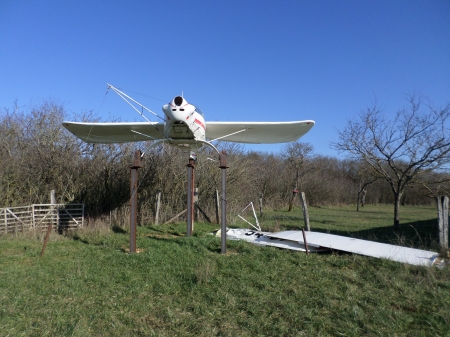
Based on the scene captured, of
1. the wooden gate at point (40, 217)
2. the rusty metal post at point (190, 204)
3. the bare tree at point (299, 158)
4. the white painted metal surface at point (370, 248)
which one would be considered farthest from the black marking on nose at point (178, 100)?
the bare tree at point (299, 158)

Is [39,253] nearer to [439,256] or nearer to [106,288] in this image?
[106,288]

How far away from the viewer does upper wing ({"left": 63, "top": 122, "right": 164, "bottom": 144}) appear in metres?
10.9

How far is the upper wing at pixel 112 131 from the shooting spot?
10.9 metres

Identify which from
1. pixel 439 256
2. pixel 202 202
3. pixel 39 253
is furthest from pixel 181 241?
pixel 202 202

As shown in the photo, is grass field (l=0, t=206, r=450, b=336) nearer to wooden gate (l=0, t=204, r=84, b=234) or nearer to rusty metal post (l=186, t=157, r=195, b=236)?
rusty metal post (l=186, t=157, r=195, b=236)

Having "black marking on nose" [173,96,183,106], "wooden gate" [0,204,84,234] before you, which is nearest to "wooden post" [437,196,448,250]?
"black marking on nose" [173,96,183,106]

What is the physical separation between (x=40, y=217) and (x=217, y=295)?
9.89 m

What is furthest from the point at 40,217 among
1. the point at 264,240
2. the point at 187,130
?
the point at 264,240

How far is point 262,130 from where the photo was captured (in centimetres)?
1102

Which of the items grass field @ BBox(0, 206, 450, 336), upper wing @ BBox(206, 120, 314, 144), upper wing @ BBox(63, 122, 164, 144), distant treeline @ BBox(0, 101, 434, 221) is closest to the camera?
grass field @ BBox(0, 206, 450, 336)

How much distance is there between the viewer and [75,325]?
13.4 ft

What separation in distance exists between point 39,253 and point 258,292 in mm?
5885

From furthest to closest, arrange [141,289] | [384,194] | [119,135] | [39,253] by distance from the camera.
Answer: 1. [384,194]
2. [119,135]
3. [39,253]
4. [141,289]

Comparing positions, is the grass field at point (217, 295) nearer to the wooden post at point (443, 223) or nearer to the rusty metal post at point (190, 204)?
the wooden post at point (443, 223)
